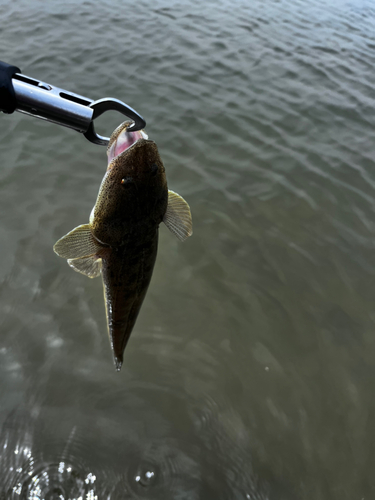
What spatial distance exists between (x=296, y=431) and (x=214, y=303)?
141 cm

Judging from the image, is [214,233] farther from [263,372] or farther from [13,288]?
[13,288]

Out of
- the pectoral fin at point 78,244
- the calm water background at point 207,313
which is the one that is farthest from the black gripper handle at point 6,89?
the calm water background at point 207,313

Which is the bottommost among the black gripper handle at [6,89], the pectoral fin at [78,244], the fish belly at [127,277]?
the fish belly at [127,277]

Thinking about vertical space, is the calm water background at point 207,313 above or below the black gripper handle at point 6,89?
below

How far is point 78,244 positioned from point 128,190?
0.41 meters

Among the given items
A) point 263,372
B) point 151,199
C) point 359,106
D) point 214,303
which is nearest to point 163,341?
point 214,303

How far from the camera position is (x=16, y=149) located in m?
5.11

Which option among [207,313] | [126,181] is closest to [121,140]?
[126,181]

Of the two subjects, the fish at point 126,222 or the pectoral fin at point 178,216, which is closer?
the fish at point 126,222

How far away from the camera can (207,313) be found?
151 inches

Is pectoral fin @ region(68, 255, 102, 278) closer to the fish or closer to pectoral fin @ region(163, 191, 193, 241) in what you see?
the fish

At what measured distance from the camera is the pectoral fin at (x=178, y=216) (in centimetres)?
219

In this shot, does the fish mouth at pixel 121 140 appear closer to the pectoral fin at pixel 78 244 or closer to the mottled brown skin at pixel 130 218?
the mottled brown skin at pixel 130 218

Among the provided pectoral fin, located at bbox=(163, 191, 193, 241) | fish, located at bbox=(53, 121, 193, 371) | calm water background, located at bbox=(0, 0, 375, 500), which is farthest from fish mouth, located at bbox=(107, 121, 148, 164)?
calm water background, located at bbox=(0, 0, 375, 500)
